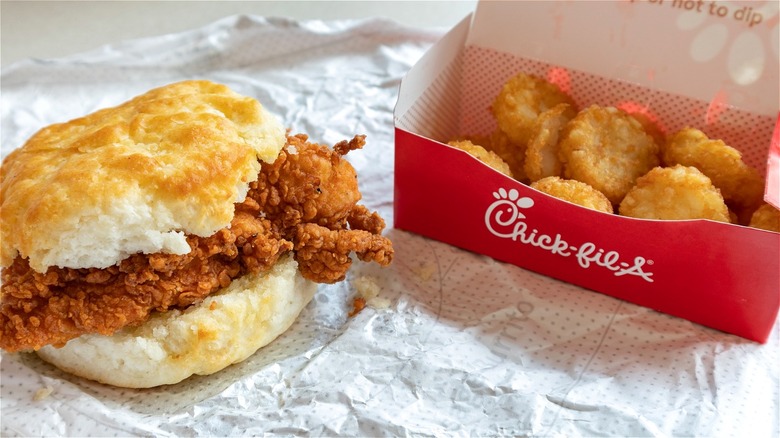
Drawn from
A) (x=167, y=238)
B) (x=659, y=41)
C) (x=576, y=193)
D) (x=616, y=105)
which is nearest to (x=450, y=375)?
(x=576, y=193)

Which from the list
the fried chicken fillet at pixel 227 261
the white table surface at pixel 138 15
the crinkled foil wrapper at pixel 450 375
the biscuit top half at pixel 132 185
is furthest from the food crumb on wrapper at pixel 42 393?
the white table surface at pixel 138 15

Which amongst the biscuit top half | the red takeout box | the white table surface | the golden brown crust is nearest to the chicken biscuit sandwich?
the biscuit top half

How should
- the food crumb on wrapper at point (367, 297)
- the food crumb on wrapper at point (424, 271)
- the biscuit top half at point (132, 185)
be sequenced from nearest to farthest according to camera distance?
the biscuit top half at point (132, 185), the food crumb on wrapper at point (367, 297), the food crumb on wrapper at point (424, 271)

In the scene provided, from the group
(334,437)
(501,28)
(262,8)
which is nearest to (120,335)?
(334,437)

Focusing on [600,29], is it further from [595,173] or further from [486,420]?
[486,420]

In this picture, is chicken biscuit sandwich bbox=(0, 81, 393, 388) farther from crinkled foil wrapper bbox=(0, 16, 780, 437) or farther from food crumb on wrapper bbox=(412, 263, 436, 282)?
food crumb on wrapper bbox=(412, 263, 436, 282)

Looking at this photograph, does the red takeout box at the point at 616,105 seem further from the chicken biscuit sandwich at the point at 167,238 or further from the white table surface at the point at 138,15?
the white table surface at the point at 138,15
